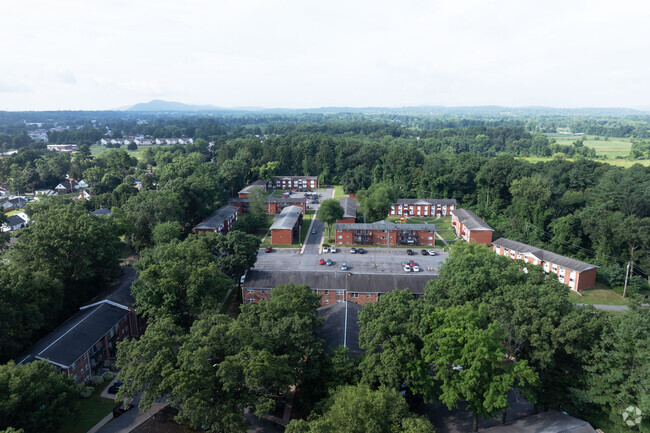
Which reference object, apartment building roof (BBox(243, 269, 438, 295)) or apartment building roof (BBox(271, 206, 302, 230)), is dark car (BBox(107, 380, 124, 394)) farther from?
apartment building roof (BBox(271, 206, 302, 230))

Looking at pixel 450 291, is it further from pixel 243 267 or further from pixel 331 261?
pixel 331 261

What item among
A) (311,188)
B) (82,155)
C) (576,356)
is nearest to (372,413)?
(576,356)

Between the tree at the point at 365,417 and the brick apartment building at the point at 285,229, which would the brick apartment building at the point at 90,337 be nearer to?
the tree at the point at 365,417

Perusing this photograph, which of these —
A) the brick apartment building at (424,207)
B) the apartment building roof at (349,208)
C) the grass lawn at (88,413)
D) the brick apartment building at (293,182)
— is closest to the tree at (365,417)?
the grass lawn at (88,413)

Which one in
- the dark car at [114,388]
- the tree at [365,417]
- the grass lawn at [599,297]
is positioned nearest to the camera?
the tree at [365,417]

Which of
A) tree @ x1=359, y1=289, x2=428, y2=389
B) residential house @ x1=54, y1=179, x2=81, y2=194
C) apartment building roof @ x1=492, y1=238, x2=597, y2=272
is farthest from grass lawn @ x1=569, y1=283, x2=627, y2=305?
residential house @ x1=54, y1=179, x2=81, y2=194

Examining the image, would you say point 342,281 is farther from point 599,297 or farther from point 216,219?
point 216,219
